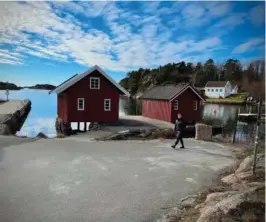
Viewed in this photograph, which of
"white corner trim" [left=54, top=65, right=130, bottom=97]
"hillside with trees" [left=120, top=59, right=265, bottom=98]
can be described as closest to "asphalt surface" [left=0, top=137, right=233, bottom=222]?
"white corner trim" [left=54, top=65, right=130, bottom=97]

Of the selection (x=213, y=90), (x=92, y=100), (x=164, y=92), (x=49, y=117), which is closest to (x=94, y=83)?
(x=92, y=100)

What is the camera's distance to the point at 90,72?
2212cm

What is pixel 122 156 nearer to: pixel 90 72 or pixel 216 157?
pixel 216 157

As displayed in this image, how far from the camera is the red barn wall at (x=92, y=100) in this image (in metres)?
22.0

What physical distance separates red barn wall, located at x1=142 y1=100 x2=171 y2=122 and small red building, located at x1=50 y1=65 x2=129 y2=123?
17.5 ft

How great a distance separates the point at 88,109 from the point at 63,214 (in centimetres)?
1761

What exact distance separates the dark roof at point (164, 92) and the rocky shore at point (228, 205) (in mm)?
19348

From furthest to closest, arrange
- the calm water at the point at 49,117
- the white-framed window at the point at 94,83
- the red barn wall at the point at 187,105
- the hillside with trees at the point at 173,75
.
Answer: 1. the hillside with trees at the point at 173,75
2. the calm water at the point at 49,117
3. the red barn wall at the point at 187,105
4. the white-framed window at the point at 94,83

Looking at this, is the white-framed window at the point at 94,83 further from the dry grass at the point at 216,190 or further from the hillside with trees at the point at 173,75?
the dry grass at the point at 216,190

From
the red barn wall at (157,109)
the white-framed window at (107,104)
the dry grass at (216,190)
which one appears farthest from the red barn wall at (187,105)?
the dry grass at (216,190)

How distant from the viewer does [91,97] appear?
2256 cm

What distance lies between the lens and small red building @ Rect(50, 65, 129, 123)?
71.9 feet

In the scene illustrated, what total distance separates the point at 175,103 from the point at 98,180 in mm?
19227

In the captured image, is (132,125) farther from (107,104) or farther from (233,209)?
(233,209)
